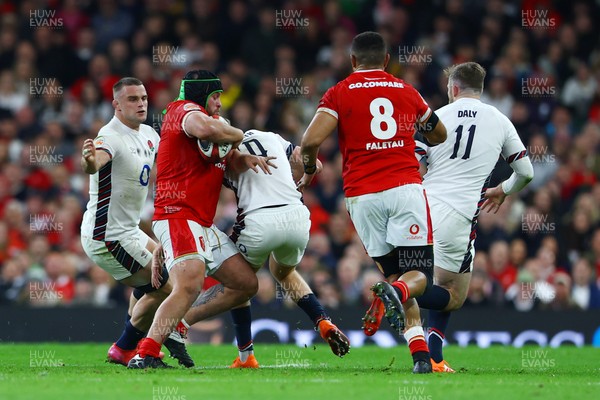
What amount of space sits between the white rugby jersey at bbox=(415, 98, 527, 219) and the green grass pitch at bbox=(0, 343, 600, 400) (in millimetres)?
1457

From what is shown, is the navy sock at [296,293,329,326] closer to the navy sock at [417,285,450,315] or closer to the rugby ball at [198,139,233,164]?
the navy sock at [417,285,450,315]

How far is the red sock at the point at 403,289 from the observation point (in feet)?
26.5

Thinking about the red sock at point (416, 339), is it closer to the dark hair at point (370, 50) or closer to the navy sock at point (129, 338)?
the dark hair at point (370, 50)

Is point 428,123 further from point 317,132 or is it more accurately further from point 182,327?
point 182,327

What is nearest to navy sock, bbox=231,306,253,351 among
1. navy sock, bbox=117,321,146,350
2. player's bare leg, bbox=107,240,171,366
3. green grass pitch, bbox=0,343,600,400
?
green grass pitch, bbox=0,343,600,400

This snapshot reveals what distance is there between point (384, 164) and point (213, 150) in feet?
4.51

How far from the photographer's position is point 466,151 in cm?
928

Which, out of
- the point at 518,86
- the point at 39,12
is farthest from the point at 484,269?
the point at 39,12

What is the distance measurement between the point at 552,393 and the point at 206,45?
11691 millimetres

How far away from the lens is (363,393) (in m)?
7.12

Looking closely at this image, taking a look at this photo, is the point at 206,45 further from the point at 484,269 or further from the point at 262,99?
the point at 484,269

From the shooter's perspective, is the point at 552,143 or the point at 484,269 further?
the point at 552,143

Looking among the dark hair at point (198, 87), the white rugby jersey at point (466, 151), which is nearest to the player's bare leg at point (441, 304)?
the white rugby jersey at point (466, 151)

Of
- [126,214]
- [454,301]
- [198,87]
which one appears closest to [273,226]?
[198,87]
